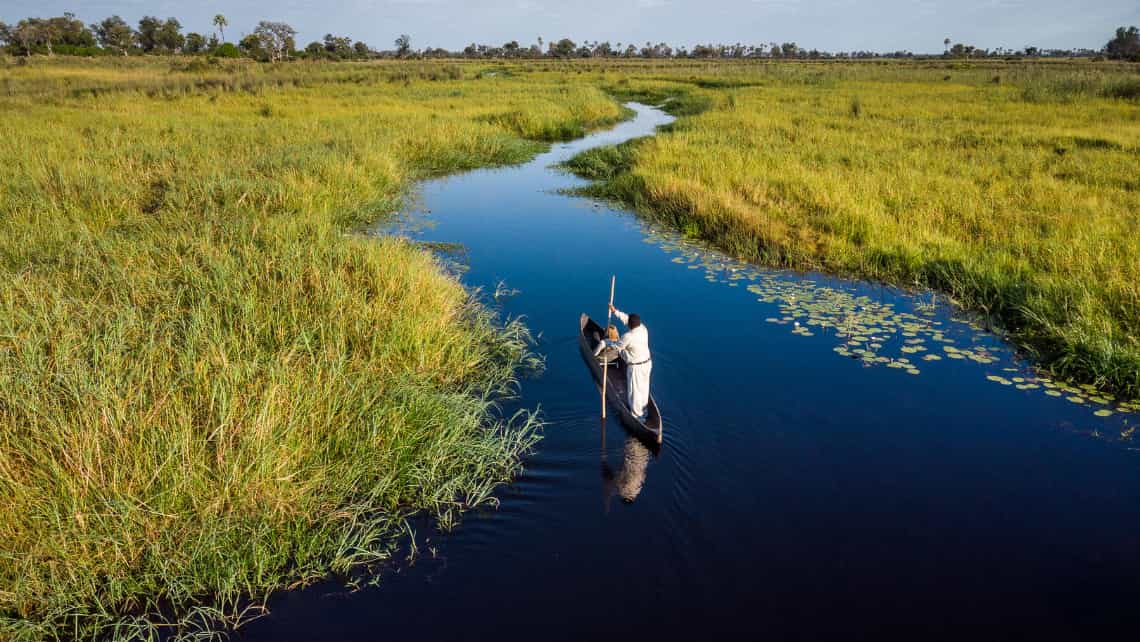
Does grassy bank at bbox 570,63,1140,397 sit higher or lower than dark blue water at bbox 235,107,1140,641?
higher

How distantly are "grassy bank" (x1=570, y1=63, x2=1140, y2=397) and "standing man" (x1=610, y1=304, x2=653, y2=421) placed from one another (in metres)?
4.90

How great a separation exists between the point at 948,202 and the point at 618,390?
9.19m

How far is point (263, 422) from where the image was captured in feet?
14.6

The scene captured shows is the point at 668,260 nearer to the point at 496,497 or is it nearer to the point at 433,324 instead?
the point at 433,324

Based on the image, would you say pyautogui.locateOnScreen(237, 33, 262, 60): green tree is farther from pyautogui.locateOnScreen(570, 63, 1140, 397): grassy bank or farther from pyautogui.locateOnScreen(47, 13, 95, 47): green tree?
pyautogui.locateOnScreen(570, 63, 1140, 397): grassy bank

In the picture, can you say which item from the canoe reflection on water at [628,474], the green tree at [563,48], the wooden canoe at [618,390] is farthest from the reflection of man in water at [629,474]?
the green tree at [563,48]

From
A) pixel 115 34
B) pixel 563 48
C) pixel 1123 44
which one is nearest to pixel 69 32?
pixel 115 34

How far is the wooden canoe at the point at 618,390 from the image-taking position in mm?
5832

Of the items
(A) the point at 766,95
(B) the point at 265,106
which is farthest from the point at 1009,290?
(A) the point at 766,95

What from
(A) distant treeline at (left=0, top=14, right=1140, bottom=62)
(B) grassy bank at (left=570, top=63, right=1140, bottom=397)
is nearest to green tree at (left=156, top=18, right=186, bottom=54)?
Answer: (A) distant treeline at (left=0, top=14, right=1140, bottom=62)

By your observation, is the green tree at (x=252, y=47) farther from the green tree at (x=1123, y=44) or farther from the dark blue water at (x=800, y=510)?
the green tree at (x=1123, y=44)

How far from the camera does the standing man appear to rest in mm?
5922

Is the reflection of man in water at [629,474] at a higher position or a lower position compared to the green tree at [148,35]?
lower

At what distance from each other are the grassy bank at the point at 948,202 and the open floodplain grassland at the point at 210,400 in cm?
630
